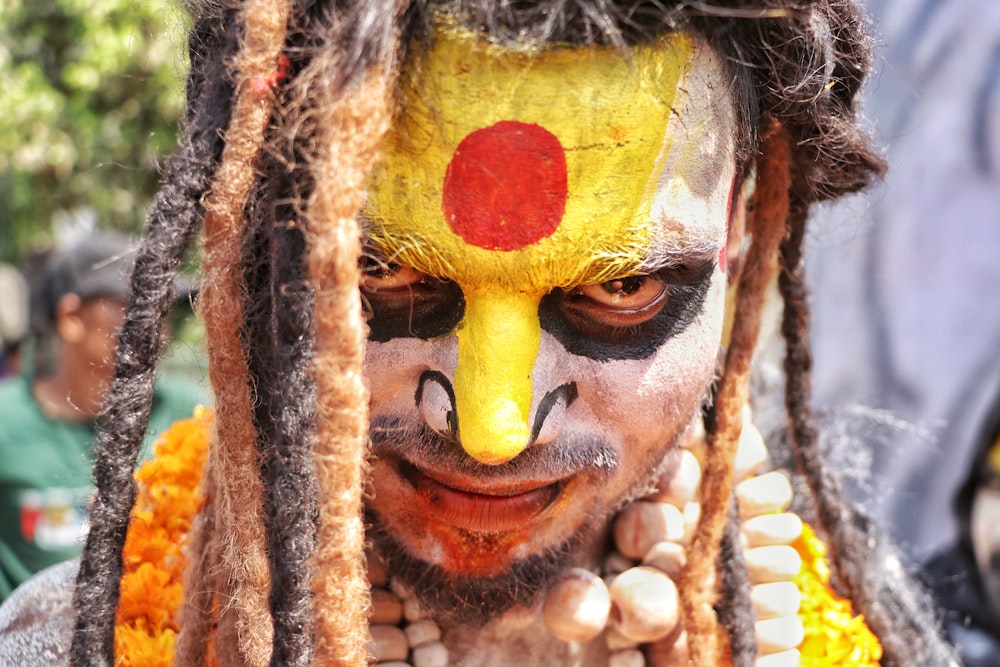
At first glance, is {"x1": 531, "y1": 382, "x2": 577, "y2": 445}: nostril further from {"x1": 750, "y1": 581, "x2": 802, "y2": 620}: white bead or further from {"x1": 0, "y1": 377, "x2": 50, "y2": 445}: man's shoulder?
{"x1": 0, "y1": 377, "x2": 50, "y2": 445}: man's shoulder

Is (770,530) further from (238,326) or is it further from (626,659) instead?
(238,326)

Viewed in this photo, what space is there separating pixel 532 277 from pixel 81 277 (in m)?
2.92

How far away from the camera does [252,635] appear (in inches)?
52.3

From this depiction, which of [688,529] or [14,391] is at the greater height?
[14,391]

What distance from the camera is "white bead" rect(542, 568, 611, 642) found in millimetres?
1590

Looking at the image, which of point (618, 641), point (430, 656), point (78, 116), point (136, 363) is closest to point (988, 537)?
point (618, 641)

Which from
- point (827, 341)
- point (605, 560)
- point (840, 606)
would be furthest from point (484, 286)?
A: point (827, 341)

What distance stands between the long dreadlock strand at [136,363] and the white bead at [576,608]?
62cm

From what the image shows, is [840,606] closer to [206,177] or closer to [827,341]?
[206,177]

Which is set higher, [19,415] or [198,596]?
[19,415]

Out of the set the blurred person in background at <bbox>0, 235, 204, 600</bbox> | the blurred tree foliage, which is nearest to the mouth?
the blurred person in background at <bbox>0, 235, 204, 600</bbox>

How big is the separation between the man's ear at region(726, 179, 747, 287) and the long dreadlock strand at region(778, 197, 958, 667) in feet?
0.48

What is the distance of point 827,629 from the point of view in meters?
1.74

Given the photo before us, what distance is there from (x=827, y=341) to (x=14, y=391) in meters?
3.35
